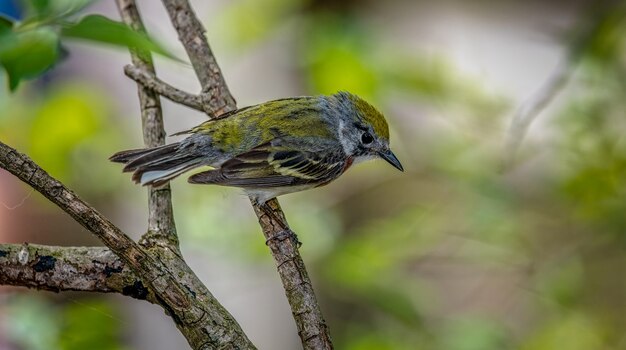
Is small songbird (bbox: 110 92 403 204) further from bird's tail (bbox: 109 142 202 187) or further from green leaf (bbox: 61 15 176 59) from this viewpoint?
green leaf (bbox: 61 15 176 59)

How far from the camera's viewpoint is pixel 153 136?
2.63 m

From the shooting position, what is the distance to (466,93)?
12.9 feet

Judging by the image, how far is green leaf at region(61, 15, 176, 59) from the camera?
Answer: 5.18 ft

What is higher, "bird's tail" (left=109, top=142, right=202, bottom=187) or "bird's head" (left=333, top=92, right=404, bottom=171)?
"bird's head" (left=333, top=92, right=404, bottom=171)

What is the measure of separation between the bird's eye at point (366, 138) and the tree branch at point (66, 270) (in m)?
1.93

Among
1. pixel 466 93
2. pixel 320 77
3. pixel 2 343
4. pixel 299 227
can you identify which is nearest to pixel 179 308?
pixel 2 343

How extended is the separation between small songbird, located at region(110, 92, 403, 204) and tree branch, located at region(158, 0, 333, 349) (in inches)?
4.0

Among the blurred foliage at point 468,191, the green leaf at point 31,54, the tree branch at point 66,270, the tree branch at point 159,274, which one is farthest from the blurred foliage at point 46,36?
the blurred foliage at point 468,191

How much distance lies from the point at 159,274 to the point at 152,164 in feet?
2.85

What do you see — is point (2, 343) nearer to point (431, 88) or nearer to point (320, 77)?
point (320, 77)

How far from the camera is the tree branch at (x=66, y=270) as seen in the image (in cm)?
190

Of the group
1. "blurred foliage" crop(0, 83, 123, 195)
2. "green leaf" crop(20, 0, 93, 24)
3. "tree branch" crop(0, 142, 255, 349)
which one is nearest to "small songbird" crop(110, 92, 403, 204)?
"blurred foliage" crop(0, 83, 123, 195)

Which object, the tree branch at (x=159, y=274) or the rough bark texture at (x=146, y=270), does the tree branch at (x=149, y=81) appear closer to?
the rough bark texture at (x=146, y=270)

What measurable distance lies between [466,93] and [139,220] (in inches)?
99.1
